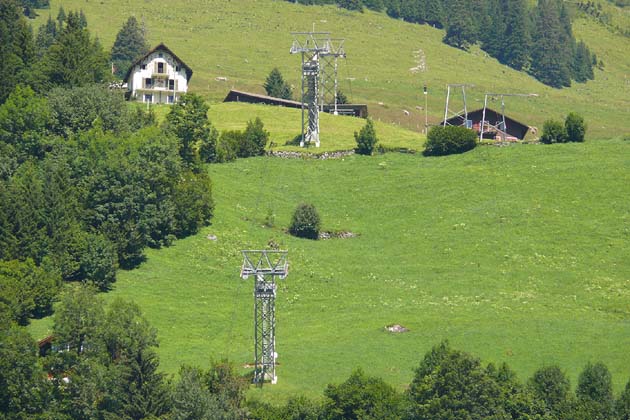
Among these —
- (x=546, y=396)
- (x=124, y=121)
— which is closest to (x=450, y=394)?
(x=546, y=396)

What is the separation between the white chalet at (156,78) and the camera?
16825 cm

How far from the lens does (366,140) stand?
148250 mm

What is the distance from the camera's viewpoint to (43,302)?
110m

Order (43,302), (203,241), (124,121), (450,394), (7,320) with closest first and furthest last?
(450,394), (7,320), (43,302), (203,241), (124,121)

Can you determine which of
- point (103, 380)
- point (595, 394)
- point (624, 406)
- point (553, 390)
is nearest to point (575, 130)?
point (595, 394)

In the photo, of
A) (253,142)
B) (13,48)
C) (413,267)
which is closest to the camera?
(413,267)

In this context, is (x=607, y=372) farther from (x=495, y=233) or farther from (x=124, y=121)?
(x=124, y=121)

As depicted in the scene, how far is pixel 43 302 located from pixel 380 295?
23088 millimetres

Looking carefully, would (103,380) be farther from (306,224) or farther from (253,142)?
(253,142)

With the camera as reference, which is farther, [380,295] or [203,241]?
[203,241]

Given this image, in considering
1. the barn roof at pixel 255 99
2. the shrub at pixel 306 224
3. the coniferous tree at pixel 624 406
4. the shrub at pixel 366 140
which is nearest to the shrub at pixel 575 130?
the shrub at pixel 366 140

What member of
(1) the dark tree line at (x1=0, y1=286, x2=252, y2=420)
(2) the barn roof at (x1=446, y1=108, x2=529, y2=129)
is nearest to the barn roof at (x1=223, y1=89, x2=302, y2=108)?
(2) the barn roof at (x1=446, y1=108, x2=529, y2=129)

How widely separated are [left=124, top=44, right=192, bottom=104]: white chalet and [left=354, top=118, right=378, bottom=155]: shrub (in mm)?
26307

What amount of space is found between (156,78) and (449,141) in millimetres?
34865
